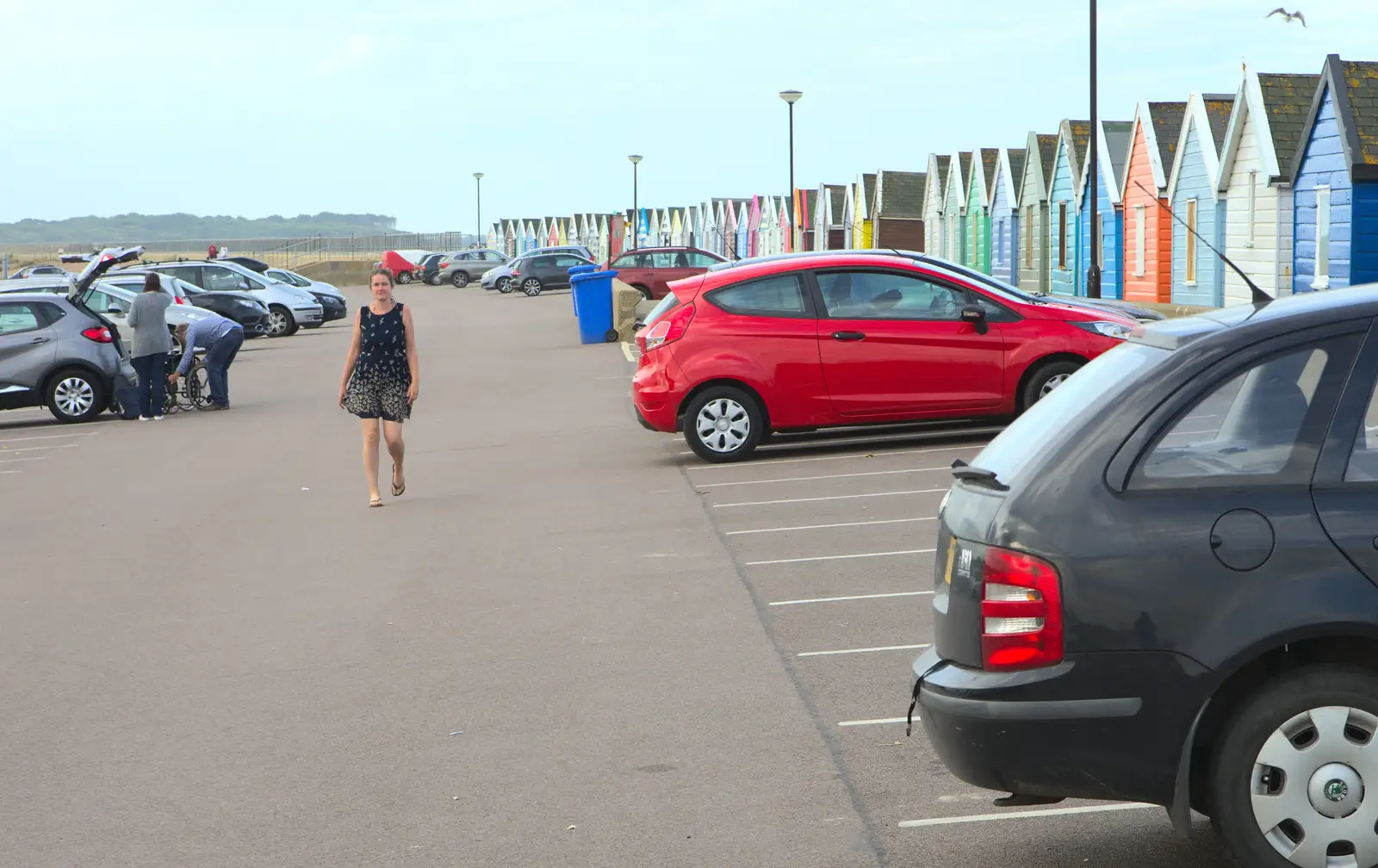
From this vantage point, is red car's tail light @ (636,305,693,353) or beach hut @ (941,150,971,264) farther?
beach hut @ (941,150,971,264)

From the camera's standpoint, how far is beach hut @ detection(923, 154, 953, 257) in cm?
5550

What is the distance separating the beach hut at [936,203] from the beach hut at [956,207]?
24 centimetres

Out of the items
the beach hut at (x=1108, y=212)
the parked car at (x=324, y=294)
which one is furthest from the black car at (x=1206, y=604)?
the parked car at (x=324, y=294)

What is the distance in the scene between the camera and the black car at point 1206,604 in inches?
161

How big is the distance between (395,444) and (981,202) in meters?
39.4

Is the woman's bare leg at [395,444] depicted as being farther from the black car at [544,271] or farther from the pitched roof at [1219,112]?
the black car at [544,271]

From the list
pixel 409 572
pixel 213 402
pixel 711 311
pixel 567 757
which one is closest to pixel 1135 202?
pixel 213 402

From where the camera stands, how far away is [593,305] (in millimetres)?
32781

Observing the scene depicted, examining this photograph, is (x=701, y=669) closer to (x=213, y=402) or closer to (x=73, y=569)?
(x=73, y=569)

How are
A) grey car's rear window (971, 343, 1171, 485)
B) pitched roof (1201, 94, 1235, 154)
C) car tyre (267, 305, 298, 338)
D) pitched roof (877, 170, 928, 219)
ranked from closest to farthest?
grey car's rear window (971, 343, 1171, 485)
pitched roof (1201, 94, 1235, 154)
car tyre (267, 305, 298, 338)
pitched roof (877, 170, 928, 219)

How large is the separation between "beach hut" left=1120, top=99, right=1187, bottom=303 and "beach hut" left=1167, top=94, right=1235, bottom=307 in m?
0.57

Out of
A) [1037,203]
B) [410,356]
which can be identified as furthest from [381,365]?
[1037,203]

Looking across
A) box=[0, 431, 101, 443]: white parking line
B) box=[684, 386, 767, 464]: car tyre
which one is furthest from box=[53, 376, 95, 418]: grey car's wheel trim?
box=[684, 386, 767, 464]: car tyre

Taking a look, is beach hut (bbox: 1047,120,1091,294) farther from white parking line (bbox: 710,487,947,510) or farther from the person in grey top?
white parking line (bbox: 710,487,947,510)
